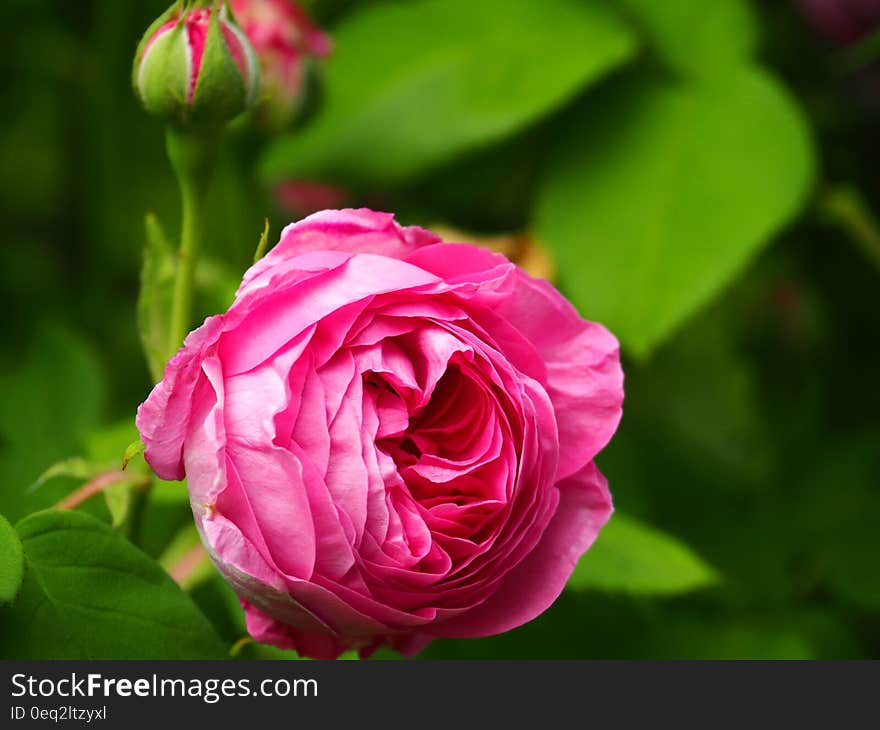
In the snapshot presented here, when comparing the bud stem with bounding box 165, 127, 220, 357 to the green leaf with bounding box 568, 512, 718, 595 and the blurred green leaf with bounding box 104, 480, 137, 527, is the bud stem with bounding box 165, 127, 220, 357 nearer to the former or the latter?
the blurred green leaf with bounding box 104, 480, 137, 527

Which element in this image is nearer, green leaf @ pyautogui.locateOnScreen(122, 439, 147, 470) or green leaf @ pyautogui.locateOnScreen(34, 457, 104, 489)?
green leaf @ pyautogui.locateOnScreen(122, 439, 147, 470)

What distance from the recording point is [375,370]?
633 mm

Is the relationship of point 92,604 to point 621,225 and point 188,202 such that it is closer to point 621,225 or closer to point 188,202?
point 188,202

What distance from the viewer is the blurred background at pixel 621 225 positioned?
112 cm

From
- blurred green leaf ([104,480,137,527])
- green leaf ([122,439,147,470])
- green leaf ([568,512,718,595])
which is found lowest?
green leaf ([568,512,718,595])

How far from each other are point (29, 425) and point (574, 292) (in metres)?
0.53

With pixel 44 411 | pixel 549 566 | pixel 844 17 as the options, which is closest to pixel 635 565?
pixel 549 566

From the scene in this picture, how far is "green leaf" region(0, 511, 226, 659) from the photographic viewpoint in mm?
644

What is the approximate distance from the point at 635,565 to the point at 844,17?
74cm

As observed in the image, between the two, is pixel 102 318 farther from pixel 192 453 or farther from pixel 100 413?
pixel 192 453

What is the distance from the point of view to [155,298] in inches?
31.8

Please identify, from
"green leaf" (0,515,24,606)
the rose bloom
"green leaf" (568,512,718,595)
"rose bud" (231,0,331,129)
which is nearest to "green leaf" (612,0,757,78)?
"rose bud" (231,0,331,129)

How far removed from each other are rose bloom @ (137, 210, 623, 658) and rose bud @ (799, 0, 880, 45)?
797 mm

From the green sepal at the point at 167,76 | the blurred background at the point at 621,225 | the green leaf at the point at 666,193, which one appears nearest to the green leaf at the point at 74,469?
the blurred background at the point at 621,225
